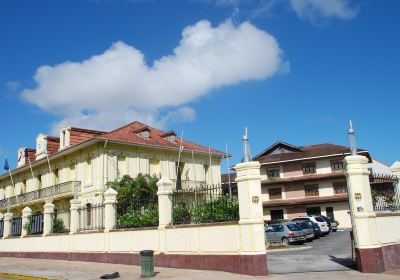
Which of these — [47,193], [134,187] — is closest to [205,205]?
[134,187]

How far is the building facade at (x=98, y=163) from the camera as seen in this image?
1231 inches

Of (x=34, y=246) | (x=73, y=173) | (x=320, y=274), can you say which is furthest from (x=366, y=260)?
(x=73, y=173)

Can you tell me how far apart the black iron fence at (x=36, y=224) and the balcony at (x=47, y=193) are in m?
5.86

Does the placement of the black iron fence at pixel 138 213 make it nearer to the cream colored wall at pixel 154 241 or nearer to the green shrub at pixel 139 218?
the green shrub at pixel 139 218

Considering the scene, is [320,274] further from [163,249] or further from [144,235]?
[144,235]

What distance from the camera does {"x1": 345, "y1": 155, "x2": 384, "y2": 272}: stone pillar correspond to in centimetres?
1200

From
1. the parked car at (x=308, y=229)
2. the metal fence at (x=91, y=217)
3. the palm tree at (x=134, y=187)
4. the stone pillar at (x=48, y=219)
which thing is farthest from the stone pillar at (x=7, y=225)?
the parked car at (x=308, y=229)

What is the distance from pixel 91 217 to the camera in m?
19.9

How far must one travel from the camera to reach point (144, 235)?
1600cm

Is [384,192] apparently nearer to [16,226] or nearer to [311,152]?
[16,226]

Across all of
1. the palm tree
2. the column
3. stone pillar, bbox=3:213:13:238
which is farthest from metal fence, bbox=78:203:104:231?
stone pillar, bbox=3:213:13:238

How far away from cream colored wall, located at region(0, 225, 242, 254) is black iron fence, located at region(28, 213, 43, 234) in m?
0.94

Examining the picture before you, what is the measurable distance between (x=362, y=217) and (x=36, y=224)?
18.6m

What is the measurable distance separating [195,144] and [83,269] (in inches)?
944
